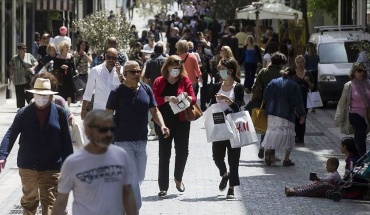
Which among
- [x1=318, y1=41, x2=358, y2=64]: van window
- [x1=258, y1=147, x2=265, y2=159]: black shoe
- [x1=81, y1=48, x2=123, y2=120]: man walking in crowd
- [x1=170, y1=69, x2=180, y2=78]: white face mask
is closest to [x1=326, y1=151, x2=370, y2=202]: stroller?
[x1=170, y1=69, x2=180, y2=78]: white face mask

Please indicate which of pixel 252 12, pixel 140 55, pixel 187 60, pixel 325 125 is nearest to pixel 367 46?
pixel 187 60

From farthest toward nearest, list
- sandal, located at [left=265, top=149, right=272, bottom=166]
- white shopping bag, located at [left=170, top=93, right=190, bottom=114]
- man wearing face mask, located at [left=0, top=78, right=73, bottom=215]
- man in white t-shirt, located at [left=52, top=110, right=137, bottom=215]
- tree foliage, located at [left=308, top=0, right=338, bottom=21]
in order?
tree foliage, located at [left=308, top=0, right=338, bottom=21]
sandal, located at [left=265, top=149, right=272, bottom=166]
white shopping bag, located at [left=170, top=93, right=190, bottom=114]
man wearing face mask, located at [left=0, top=78, right=73, bottom=215]
man in white t-shirt, located at [left=52, top=110, right=137, bottom=215]

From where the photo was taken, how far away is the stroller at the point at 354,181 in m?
13.5

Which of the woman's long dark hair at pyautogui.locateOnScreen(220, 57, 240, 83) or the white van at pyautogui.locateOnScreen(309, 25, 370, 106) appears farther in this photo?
the white van at pyautogui.locateOnScreen(309, 25, 370, 106)

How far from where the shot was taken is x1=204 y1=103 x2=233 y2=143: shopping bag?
1366 centimetres

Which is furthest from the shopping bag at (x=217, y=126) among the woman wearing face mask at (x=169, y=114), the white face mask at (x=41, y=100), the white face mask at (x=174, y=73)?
the white face mask at (x=41, y=100)

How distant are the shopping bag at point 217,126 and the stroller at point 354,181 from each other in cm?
Result: 140

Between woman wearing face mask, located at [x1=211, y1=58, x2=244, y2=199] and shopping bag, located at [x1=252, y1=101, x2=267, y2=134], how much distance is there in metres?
3.10

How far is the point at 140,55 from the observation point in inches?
1153

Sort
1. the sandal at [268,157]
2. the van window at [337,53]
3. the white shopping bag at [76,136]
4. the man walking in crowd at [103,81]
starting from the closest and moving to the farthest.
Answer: the white shopping bag at [76,136]
the man walking in crowd at [103,81]
the sandal at [268,157]
the van window at [337,53]

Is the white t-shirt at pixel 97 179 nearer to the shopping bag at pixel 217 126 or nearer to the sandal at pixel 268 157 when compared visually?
the shopping bag at pixel 217 126

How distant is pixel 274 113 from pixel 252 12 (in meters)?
22.8

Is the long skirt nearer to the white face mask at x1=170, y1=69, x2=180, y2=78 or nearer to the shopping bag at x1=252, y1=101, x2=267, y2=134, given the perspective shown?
the shopping bag at x1=252, y1=101, x2=267, y2=134

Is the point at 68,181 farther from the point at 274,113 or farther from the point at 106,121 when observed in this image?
the point at 274,113
